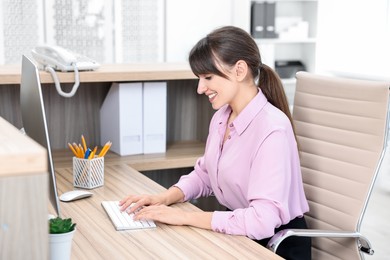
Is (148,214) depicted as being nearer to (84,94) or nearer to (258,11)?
(84,94)

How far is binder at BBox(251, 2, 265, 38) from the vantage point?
18.1 ft

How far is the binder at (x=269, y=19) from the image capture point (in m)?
5.56

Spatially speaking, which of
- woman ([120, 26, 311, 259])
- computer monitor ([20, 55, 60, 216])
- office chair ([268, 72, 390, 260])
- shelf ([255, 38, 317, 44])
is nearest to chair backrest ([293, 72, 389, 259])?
office chair ([268, 72, 390, 260])

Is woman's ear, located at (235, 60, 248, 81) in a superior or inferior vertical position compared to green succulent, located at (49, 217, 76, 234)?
superior

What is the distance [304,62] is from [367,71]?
32.0 inches

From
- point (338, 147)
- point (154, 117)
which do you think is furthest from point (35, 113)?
point (154, 117)

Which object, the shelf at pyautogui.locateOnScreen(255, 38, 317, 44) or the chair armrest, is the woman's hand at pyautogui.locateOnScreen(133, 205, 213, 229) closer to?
the chair armrest

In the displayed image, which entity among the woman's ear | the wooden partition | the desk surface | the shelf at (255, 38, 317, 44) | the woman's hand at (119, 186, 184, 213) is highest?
the woman's ear

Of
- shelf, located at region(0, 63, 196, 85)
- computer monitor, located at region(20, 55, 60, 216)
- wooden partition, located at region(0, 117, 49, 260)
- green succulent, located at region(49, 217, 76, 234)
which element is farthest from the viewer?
shelf, located at region(0, 63, 196, 85)

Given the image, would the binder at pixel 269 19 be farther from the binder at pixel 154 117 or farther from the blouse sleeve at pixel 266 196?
the blouse sleeve at pixel 266 196

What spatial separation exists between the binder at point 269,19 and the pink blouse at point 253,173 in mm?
3748

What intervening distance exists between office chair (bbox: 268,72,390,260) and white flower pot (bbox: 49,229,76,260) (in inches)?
28.6

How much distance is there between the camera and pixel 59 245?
1140mm

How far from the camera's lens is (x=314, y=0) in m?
5.82
